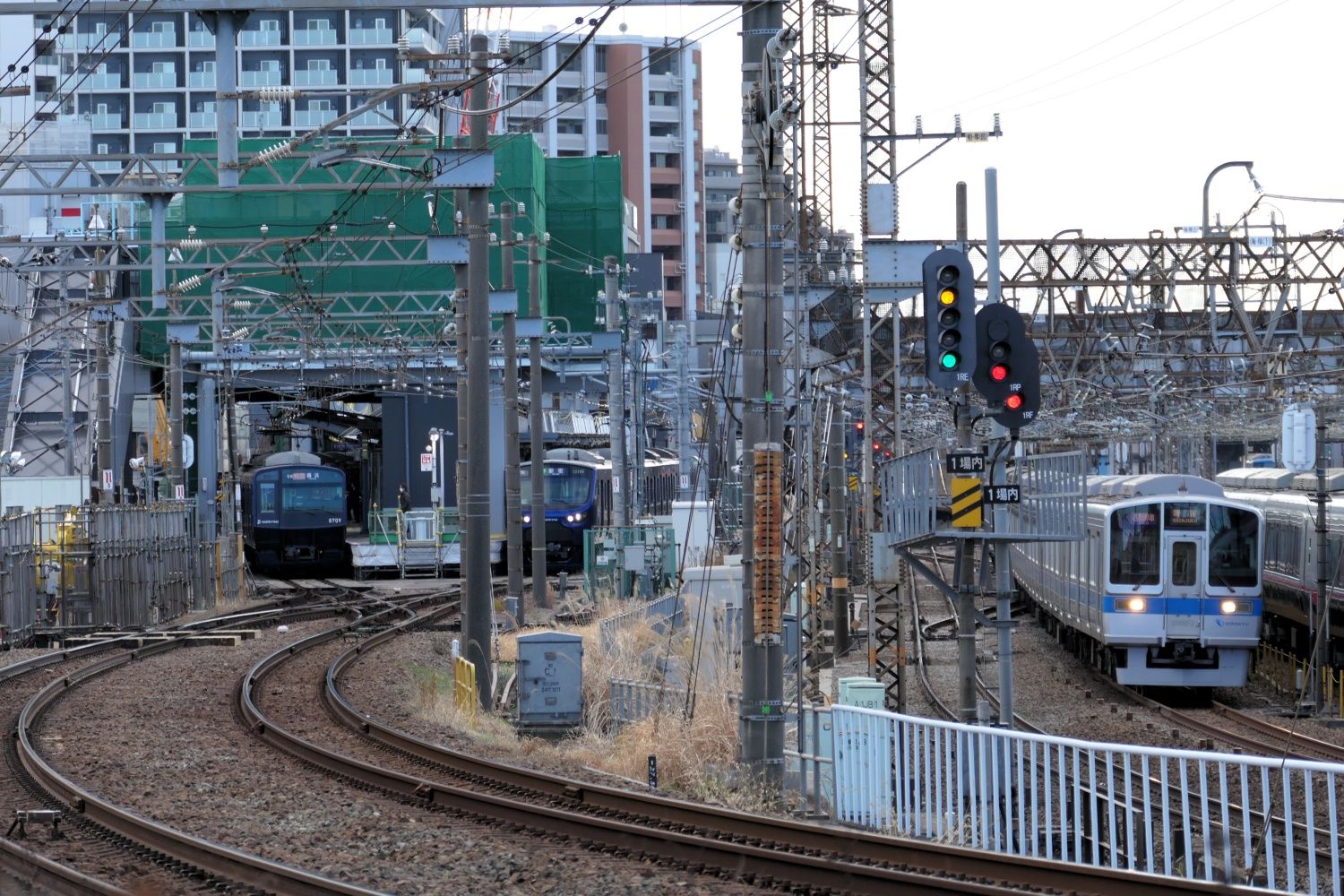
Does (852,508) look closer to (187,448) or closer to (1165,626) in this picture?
(187,448)

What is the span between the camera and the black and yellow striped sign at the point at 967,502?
38.5ft

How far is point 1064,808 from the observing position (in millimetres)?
9180

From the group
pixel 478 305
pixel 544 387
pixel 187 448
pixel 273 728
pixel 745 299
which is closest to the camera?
pixel 745 299

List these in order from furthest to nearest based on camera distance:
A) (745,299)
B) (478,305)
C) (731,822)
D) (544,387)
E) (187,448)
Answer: (544,387), (187,448), (478,305), (745,299), (731,822)

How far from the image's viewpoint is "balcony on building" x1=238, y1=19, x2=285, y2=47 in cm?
7400

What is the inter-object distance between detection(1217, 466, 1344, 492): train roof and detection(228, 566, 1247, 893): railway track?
14253 millimetres

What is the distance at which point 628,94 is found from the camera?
89.1 meters

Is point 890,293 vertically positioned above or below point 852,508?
above

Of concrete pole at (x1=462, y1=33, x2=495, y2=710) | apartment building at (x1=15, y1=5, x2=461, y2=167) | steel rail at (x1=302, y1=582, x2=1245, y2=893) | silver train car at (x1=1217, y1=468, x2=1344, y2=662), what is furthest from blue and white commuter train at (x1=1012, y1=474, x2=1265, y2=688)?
apartment building at (x1=15, y1=5, x2=461, y2=167)

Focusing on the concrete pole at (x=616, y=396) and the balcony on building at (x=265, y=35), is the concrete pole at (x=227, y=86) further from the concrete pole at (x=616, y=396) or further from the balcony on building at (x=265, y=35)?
the balcony on building at (x=265, y=35)

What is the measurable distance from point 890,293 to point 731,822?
22.1ft

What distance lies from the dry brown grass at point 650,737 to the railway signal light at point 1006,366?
3.14 m

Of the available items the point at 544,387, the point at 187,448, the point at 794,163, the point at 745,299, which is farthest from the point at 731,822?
the point at 544,387

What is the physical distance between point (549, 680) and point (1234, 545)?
8.69m
